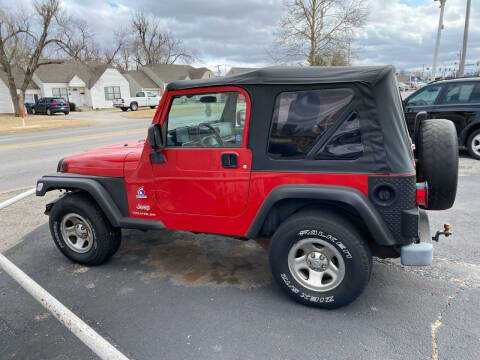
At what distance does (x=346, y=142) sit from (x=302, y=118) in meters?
0.39

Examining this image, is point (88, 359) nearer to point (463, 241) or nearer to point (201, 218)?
point (201, 218)

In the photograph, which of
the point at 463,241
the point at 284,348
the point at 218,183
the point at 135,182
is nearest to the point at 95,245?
the point at 135,182

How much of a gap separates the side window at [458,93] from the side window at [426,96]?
0.23 metres

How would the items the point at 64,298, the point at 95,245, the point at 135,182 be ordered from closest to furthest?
the point at 64,298, the point at 135,182, the point at 95,245

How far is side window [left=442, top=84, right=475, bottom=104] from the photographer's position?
7.80 m

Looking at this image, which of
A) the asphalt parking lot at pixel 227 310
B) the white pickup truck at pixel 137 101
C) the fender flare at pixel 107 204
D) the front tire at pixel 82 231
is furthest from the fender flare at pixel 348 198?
the white pickup truck at pixel 137 101

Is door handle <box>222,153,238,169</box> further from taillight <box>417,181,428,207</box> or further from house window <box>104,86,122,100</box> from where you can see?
house window <box>104,86,122,100</box>

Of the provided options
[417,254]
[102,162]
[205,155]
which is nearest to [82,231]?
[102,162]

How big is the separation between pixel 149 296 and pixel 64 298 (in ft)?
2.46

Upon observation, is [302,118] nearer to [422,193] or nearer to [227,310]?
[422,193]

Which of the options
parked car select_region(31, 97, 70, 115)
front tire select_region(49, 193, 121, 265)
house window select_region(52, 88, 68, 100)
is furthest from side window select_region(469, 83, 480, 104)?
house window select_region(52, 88, 68, 100)

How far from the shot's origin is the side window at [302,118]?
267cm

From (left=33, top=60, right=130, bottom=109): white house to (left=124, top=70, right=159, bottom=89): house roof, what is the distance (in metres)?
5.30

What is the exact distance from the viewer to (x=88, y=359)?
7.81 ft
